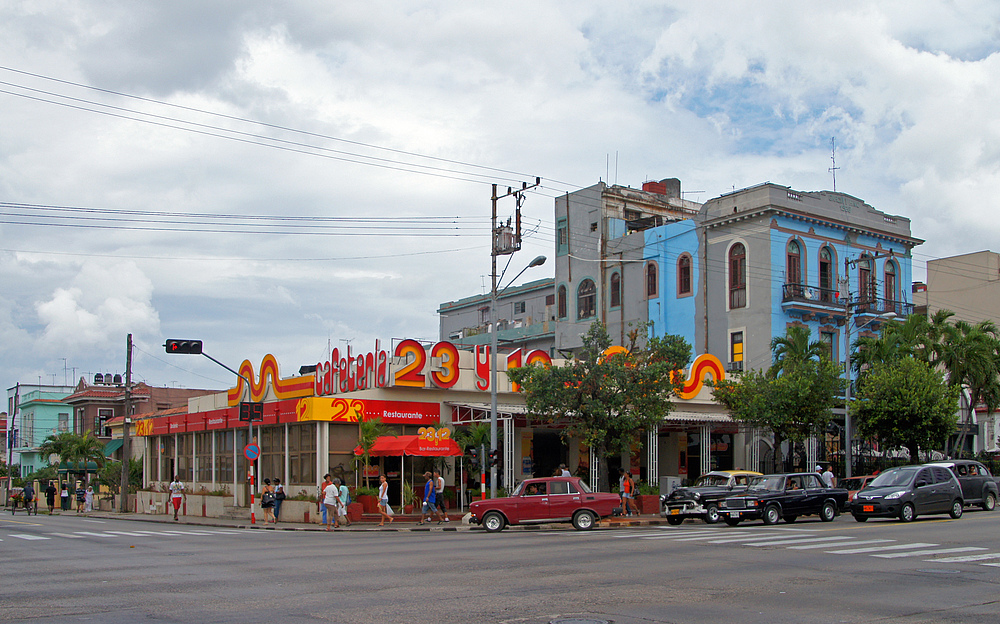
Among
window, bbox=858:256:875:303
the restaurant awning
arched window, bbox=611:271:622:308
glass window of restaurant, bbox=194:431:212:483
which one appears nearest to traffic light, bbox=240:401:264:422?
the restaurant awning

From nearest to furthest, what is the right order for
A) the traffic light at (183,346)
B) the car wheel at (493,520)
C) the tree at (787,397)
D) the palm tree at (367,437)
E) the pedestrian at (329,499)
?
the car wheel at (493,520), the pedestrian at (329,499), the traffic light at (183,346), the palm tree at (367,437), the tree at (787,397)

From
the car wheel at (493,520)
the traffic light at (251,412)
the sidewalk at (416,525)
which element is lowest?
the sidewalk at (416,525)

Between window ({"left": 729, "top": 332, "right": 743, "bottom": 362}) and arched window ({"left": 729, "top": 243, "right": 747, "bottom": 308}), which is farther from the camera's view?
window ({"left": 729, "top": 332, "right": 743, "bottom": 362})

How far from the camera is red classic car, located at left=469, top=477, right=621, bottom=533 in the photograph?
1059 inches

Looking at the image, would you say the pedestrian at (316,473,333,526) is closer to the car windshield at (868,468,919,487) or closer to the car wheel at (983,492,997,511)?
the car windshield at (868,468,919,487)

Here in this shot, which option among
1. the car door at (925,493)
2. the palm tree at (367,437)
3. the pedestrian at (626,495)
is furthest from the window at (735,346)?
the palm tree at (367,437)

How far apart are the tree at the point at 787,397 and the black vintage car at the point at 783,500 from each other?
9595mm

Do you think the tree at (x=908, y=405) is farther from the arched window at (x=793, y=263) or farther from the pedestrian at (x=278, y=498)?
the pedestrian at (x=278, y=498)

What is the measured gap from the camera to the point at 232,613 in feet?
36.2

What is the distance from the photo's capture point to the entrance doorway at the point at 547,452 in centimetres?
4012

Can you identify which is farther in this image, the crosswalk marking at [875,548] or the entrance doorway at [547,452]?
the entrance doorway at [547,452]

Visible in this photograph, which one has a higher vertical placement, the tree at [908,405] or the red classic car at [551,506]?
the tree at [908,405]

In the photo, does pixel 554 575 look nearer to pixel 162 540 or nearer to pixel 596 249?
pixel 162 540

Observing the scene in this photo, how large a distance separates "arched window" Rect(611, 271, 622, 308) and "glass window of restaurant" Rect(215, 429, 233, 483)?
2335cm
